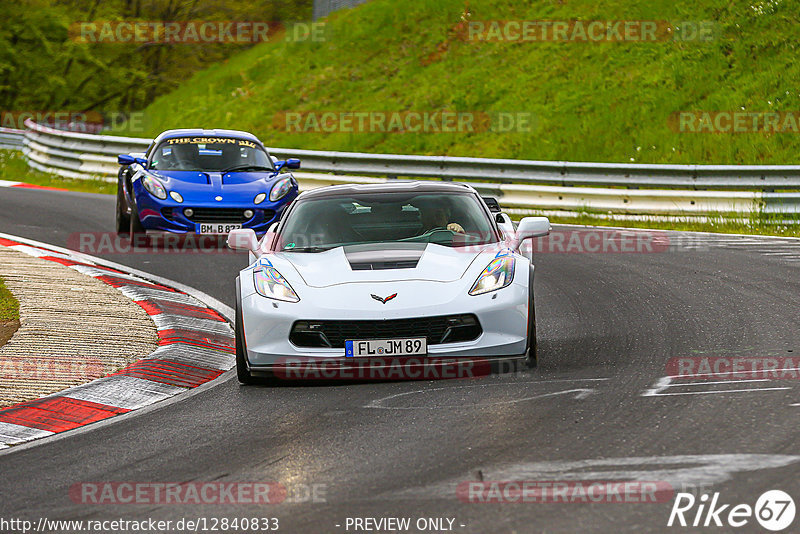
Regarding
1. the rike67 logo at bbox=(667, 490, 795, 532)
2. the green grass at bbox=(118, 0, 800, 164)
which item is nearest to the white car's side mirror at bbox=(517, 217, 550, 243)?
the rike67 logo at bbox=(667, 490, 795, 532)

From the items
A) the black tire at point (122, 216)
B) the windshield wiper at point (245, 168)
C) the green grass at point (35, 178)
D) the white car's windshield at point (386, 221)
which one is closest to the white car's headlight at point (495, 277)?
the white car's windshield at point (386, 221)

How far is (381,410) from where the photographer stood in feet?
21.7

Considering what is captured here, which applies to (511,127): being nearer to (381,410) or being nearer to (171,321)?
(171,321)

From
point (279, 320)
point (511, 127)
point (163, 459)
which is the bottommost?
point (163, 459)

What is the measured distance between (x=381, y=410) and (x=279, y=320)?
1.13 metres

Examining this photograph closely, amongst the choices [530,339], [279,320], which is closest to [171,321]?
[279,320]

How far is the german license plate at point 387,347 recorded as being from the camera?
7.18 m

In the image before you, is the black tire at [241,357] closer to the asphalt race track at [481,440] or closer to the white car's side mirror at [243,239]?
the asphalt race track at [481,440]

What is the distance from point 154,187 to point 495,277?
8043 millimetres

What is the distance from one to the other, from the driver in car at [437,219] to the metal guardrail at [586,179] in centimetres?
1030

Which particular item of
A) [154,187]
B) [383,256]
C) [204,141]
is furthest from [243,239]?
[204,141]

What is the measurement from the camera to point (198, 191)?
14.6 metres

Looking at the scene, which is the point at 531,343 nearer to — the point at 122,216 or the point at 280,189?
the point at 280,189

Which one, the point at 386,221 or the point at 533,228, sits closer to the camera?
the point at 533,228
